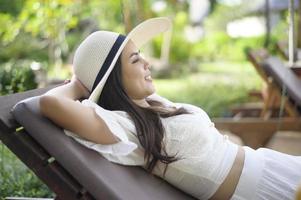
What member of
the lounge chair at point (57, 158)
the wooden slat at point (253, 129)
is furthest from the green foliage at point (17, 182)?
the wooden slat at point (253, 129)

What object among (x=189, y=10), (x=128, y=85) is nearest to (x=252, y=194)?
(x=128, y=85)

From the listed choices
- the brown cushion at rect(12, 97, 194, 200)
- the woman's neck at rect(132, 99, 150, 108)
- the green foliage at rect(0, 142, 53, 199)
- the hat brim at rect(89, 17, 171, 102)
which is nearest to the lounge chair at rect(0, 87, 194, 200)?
the brown cushion at rect(12, 97, 194, 200)

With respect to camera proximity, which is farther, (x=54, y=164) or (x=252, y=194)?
(x=252, y=194)

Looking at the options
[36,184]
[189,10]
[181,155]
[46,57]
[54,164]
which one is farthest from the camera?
[189,10]

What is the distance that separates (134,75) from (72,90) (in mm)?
252

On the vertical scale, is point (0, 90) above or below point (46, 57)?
above

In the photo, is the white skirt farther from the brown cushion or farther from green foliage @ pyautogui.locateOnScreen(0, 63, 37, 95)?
green foliage @ pyautogui.locateOnScreen(0, 63, 37, 95)

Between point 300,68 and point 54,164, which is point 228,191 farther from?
point 300,68

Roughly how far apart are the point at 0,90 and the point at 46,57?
45.4 ft

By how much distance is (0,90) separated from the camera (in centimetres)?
411

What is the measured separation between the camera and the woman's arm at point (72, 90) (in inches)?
87.2

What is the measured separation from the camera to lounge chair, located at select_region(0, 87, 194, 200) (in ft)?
6.40

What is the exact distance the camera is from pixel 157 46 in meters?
17.6

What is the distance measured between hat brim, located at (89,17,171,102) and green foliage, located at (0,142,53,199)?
3.39 feet
